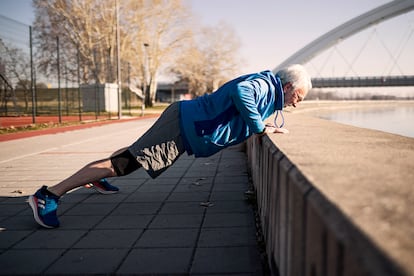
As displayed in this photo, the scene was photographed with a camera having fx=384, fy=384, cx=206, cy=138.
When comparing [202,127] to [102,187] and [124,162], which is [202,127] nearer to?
[124,162]

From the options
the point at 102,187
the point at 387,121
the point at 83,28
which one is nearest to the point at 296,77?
the point at 102,187

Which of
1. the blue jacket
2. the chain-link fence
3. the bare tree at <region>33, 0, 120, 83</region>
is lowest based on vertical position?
the blue jacket

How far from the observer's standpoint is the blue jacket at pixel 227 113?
3.13m

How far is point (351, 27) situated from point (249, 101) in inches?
2024

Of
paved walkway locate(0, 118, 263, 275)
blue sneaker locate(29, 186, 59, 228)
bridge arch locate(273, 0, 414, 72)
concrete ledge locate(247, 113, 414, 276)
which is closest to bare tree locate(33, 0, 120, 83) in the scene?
bridge arch locate(273, 0, 414, 72)

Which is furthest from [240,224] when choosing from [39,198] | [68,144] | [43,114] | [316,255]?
[43,114]

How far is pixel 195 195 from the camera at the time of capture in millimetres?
4664

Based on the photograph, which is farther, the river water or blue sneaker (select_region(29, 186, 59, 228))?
the river water

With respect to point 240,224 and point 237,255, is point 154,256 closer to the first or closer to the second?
point 237,255

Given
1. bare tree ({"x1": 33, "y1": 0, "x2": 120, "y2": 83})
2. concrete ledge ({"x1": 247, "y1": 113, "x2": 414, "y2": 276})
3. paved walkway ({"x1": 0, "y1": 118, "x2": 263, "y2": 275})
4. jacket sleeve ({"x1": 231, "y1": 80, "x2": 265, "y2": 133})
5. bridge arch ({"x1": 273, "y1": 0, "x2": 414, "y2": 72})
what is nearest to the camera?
concrete ledge ({"x1": 247, "y1": 113, "x2": 414, "y2": 276})

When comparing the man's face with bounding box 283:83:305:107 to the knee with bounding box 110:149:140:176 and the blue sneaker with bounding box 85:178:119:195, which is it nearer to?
the knee with bounding box 110:149:140:176

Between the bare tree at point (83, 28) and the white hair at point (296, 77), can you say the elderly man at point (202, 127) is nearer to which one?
the white hair at point (296, 77)

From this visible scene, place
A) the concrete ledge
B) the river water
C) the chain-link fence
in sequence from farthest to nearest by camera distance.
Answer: the river water < the chain-link fence < the concrete ledge

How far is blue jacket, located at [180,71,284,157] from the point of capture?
10.3 feet
